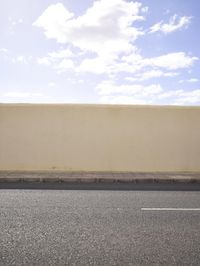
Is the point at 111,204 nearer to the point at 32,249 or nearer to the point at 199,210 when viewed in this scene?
the point at 199,210

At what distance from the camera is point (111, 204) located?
8938mm

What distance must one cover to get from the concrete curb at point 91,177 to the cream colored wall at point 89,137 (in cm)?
78

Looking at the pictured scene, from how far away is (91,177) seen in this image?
12.9m

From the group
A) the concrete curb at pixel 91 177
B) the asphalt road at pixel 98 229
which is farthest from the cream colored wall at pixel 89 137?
the asphalt road at pixel 98 229

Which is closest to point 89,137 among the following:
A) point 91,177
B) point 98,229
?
point 91,177

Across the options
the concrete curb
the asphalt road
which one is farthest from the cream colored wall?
the asphalt road

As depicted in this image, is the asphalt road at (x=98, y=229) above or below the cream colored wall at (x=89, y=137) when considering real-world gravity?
below

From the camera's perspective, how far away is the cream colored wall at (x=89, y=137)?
1466 cm

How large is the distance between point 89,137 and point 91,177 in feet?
7.04

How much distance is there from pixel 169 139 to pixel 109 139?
74.5 inches

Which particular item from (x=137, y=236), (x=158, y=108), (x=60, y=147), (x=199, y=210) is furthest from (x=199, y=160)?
(x=137, y=236)

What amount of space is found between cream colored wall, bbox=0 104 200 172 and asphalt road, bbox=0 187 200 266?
4.37 metres

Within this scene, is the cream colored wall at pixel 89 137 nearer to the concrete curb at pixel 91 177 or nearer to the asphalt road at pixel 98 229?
the concrete curb at pixel 91 177

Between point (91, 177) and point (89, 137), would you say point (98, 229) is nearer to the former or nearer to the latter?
point (91, 177)
